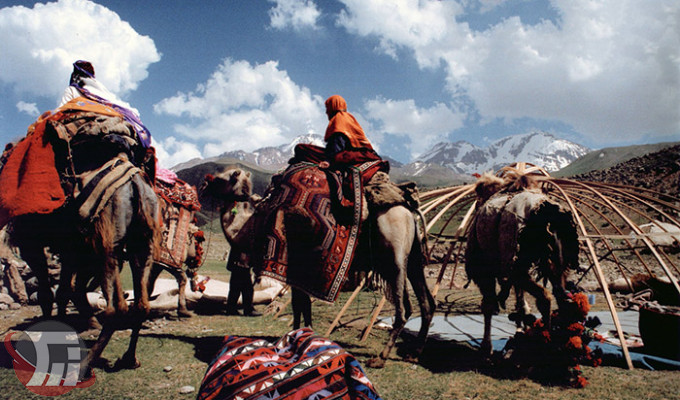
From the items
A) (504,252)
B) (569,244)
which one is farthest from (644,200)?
(504,252)

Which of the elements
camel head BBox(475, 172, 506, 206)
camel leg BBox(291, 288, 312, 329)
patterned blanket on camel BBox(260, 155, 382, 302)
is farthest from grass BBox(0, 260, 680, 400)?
camel head BBox(475, 172, 506, 206)

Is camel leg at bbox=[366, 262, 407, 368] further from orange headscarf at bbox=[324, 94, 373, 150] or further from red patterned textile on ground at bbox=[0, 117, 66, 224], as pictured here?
red patterned textile on ground at bbox=[0, 117, 66, 224]

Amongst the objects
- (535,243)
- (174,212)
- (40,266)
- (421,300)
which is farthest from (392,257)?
(174,212)

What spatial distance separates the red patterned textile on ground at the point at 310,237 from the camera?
4.14 metres

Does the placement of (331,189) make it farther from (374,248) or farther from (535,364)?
(535,364)

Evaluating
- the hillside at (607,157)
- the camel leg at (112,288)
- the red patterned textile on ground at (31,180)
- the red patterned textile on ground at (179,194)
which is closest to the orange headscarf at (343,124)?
the camel leg at (112,288)

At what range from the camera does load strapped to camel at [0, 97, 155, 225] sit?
317 cm

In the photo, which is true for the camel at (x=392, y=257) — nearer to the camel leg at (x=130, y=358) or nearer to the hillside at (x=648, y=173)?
the camel leg at (x=130, y=358)

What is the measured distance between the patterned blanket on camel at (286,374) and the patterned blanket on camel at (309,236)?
155 centimetres

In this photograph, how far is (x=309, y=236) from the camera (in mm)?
4289

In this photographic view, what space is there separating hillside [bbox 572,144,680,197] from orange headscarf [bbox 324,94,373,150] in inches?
1070

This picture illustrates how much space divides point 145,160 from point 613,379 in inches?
243

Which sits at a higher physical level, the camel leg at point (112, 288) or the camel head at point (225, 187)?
the camel head at point (225, 187)

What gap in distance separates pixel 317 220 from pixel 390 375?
2080 mm
